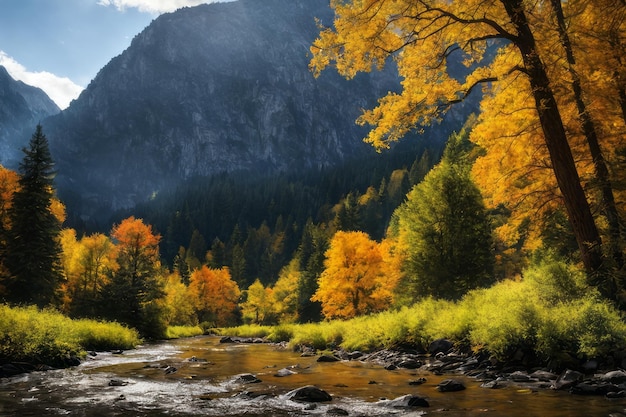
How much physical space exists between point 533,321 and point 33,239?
114 ft

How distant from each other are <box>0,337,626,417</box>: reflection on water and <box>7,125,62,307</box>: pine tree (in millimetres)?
20226

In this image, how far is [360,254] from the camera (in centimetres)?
4303

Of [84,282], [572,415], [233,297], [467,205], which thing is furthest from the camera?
[233,297]

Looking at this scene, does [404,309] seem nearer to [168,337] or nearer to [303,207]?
[168,337]

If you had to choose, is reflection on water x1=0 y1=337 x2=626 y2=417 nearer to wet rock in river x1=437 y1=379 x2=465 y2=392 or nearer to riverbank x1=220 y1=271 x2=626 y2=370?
wet rock in river x1=437 y1=379 x2=465 y2=392

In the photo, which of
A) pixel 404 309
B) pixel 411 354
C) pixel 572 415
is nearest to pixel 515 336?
pixel 572 415

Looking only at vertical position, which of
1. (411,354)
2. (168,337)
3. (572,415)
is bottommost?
(168,337)

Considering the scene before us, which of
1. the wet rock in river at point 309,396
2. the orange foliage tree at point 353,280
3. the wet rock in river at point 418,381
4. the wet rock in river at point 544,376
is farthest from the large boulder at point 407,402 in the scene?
the orange foliage tree at point 353,280

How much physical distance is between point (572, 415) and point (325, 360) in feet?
47.3

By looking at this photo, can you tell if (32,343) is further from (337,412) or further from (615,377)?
(615,377)

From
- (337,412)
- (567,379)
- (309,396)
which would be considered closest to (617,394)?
(567,379)

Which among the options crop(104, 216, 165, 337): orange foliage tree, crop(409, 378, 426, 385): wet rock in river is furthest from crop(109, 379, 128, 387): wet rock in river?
crop(104, 216, 165, 337): orange foliage tree

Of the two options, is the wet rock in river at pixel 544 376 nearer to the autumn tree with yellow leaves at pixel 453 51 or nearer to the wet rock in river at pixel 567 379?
the wet rock in river at pixel 567 379

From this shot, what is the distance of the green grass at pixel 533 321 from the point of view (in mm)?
12086
